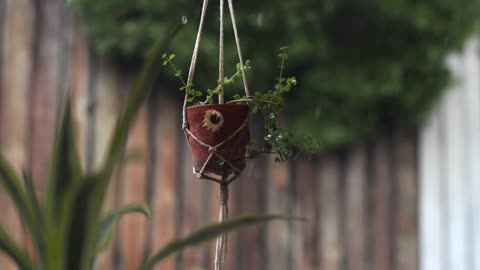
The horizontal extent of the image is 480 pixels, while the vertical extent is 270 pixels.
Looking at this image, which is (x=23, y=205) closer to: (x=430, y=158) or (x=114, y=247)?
(x=114, y=247)

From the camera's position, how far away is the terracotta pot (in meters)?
1.00

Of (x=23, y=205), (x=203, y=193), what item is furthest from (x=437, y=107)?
Answer: (x=23, y=205)

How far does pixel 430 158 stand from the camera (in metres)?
2.93

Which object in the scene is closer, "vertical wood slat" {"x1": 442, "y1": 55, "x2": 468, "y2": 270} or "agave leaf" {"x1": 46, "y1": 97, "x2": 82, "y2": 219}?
"agave leaf" {"x1": 46, "y1": 97, "x2": 82, "y2": 219}

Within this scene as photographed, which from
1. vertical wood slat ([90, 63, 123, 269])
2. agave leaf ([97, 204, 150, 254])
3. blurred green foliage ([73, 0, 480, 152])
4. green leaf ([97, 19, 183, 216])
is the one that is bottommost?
agave leaf ([97, 204, 150, 254])

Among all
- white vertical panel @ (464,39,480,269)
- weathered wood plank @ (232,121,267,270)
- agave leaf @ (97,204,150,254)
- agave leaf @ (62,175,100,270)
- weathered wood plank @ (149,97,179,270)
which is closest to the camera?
agave leaf @ (62,175,100,270)

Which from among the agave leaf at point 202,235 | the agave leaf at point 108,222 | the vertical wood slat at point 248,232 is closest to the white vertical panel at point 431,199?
the vertical wood slat at point 248,232

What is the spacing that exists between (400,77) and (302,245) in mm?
770

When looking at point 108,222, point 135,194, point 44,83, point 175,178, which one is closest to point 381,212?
point 175,178

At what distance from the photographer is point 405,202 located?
114 inches

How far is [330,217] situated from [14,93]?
1.33 m

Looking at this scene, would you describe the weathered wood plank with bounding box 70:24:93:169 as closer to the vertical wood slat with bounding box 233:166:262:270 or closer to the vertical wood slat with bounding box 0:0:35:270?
the vertical wood slat with bounding box 0:0:35:270

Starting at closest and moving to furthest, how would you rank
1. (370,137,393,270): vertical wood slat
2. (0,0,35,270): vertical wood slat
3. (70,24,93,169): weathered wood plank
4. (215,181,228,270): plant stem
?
(215,181,228,270): plant stem, (0,0,35,270): vertical wood slat, (70,24,93,169): weathered wood plank, (370,137,393,270): vertical wood slat

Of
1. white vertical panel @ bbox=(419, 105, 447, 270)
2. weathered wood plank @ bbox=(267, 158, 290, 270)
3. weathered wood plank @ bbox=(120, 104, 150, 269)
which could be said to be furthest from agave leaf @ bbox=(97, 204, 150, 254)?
white vertical panel @ bbox=(419, 105, 447, 270)
